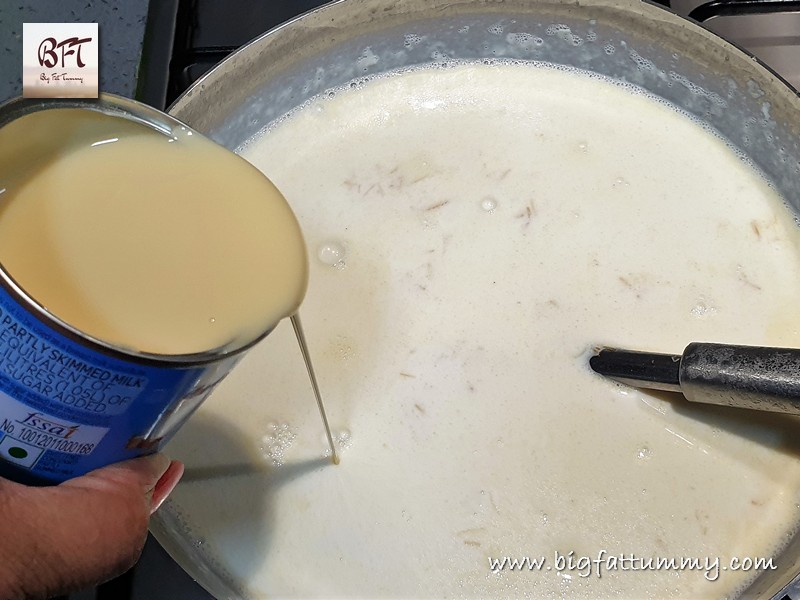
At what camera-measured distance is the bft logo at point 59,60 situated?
773mm

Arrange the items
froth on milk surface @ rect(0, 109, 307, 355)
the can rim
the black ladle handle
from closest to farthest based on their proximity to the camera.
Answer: the can rim → froth on milk surface @ rect(0, 109, 307, 355) → the black ladle handle

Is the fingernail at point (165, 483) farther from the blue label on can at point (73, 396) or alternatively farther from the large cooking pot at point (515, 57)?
the large cooking pot at point (515, 57)

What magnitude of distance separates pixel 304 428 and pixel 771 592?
0.47 meters

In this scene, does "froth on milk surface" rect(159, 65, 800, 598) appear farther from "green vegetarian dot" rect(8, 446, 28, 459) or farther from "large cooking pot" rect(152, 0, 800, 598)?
"green vegetarian dot" rect(8, 446, 28, 459)

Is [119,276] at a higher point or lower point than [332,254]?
higher

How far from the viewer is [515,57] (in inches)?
42.5

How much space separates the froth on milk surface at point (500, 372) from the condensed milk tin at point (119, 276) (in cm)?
27

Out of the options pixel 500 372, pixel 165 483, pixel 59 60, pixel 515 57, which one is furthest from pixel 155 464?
pixel 515 57

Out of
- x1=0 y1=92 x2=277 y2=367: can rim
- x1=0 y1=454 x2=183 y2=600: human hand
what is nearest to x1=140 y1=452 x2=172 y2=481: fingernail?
x1=0 y1=454 x2=183 y2=600: human hand

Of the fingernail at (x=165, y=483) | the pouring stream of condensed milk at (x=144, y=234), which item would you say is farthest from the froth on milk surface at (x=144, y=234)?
the fingernail at (x=165, y=483)

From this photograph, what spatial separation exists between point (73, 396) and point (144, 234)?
16 centimetres

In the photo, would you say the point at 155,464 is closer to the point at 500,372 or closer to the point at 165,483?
the point at 165,483

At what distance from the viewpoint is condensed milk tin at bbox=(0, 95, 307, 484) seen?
0.43m

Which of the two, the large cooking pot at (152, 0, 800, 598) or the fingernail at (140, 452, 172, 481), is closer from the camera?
the fingernail at (140, 452, 172, 481)
